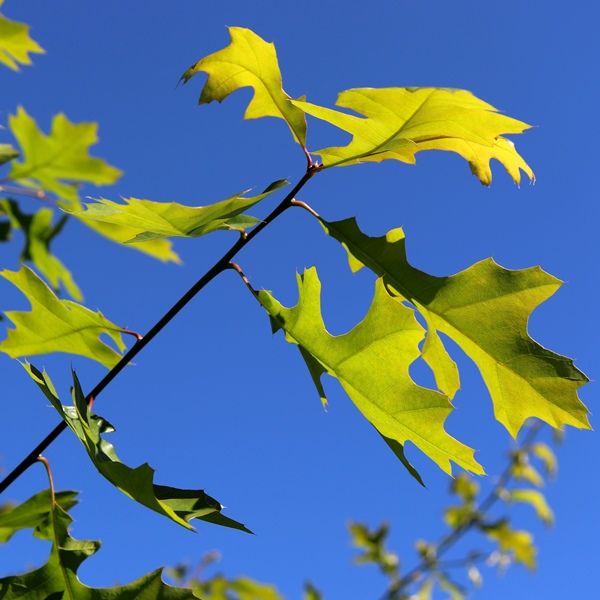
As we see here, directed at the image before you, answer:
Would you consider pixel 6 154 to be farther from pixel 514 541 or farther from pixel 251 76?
pixel 514 541

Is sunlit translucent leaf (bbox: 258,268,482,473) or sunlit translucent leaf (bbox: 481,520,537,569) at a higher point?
sunlit translucent leaf (bbox: 481,520,537,569)

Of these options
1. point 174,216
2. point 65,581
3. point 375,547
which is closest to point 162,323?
point 174,216

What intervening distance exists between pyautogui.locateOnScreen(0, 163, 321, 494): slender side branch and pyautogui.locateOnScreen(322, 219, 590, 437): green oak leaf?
95 millimetres

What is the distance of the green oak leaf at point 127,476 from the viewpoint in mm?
952

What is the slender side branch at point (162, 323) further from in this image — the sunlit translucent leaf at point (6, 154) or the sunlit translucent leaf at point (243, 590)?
the sunlit translucent leaf at point (243, 590)

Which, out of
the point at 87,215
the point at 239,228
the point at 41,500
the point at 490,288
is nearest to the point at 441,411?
the point at 490,288

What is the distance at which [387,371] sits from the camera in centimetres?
109

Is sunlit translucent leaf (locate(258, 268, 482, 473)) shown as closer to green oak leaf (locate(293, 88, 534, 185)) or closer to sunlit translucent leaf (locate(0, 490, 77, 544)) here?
green oak leaf (locate(293, 88, 534, 185))

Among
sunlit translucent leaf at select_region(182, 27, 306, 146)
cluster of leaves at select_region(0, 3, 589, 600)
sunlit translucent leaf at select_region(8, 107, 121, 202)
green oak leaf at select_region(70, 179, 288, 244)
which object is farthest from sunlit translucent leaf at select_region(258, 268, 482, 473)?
sunlit translucent leaf at select_region(8, 107, 121, 202)

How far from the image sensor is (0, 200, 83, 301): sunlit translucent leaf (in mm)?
2344

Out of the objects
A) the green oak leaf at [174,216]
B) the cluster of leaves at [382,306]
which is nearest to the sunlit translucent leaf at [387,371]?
the cluster of leaves at [382,306]

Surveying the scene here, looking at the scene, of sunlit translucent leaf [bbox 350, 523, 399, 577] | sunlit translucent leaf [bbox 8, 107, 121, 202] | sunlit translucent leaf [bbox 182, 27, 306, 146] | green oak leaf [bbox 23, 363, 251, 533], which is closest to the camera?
green oak leaf [bbox 23, 363, 251, 533]

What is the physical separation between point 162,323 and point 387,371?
332 millimetres

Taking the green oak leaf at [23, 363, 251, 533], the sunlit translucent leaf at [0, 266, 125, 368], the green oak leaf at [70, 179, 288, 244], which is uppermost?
the green oak leaf at [70, 179, 288, 244]
